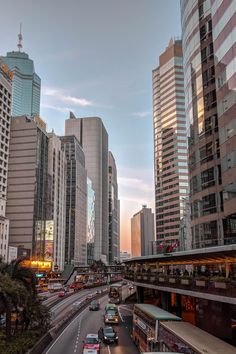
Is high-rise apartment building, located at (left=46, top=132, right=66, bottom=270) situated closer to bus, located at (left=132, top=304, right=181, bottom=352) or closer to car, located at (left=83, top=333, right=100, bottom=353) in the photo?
car, located at (left=83, top=333, right=100, bottom=353)

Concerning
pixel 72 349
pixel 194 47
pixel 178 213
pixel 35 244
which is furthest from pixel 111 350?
pixel 178 213

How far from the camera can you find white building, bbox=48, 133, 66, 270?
177 meters

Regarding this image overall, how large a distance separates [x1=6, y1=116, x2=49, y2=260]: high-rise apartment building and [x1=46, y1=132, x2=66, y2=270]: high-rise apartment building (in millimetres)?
5204

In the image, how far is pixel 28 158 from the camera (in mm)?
163750

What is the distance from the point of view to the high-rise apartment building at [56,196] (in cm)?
17575

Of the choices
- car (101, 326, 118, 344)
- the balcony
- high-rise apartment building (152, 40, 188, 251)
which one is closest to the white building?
high-rise apartment building (152, 40, 188, 251)

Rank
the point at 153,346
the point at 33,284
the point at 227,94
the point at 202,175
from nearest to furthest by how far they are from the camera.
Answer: the point at 153,346, the point at 33,284, the point at 227,94, the point at 202,175

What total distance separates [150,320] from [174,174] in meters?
149

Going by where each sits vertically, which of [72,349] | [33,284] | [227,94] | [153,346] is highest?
[227,94]

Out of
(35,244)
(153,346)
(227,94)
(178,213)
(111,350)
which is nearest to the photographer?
(153,346)

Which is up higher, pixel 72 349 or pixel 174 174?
pixel 174 174

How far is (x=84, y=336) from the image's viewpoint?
47781 mm

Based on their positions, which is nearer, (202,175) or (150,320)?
(150,320)

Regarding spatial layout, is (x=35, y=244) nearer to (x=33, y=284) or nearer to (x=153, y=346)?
(x=33, y=284)
